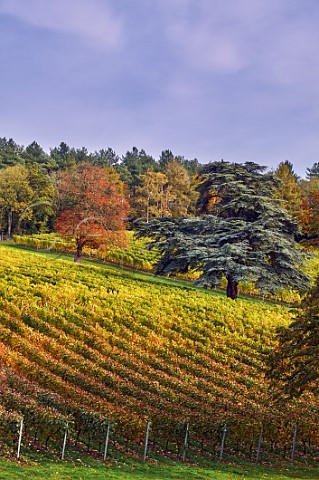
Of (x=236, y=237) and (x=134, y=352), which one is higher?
(x=236, y=237)

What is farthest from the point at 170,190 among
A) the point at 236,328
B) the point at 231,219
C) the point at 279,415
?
the point at 279,415

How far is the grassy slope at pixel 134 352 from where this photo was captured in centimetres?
1825

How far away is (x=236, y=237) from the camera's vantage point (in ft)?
128

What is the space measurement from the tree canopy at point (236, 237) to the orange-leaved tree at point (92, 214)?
734 cm

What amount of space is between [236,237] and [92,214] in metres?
15.9

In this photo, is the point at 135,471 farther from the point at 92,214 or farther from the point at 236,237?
the point at 92,214

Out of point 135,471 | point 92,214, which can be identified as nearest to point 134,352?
point 135,471

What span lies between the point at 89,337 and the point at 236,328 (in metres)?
9.31

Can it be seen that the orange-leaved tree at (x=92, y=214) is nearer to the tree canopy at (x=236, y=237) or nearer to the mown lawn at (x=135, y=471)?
the tree canopy at (x=236, y=237)

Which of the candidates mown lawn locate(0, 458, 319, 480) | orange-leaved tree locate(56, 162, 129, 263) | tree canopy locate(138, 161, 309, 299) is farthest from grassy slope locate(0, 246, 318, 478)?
orange-leaved tree locate(56, 162, 129, 263)

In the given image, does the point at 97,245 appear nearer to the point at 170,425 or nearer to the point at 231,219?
the point at 231,219

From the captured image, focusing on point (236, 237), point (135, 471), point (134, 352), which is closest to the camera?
point (135, 471)

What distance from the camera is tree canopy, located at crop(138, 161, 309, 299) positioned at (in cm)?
3631

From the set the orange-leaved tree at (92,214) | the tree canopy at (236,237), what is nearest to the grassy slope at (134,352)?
the tree canopy at (236,237)
